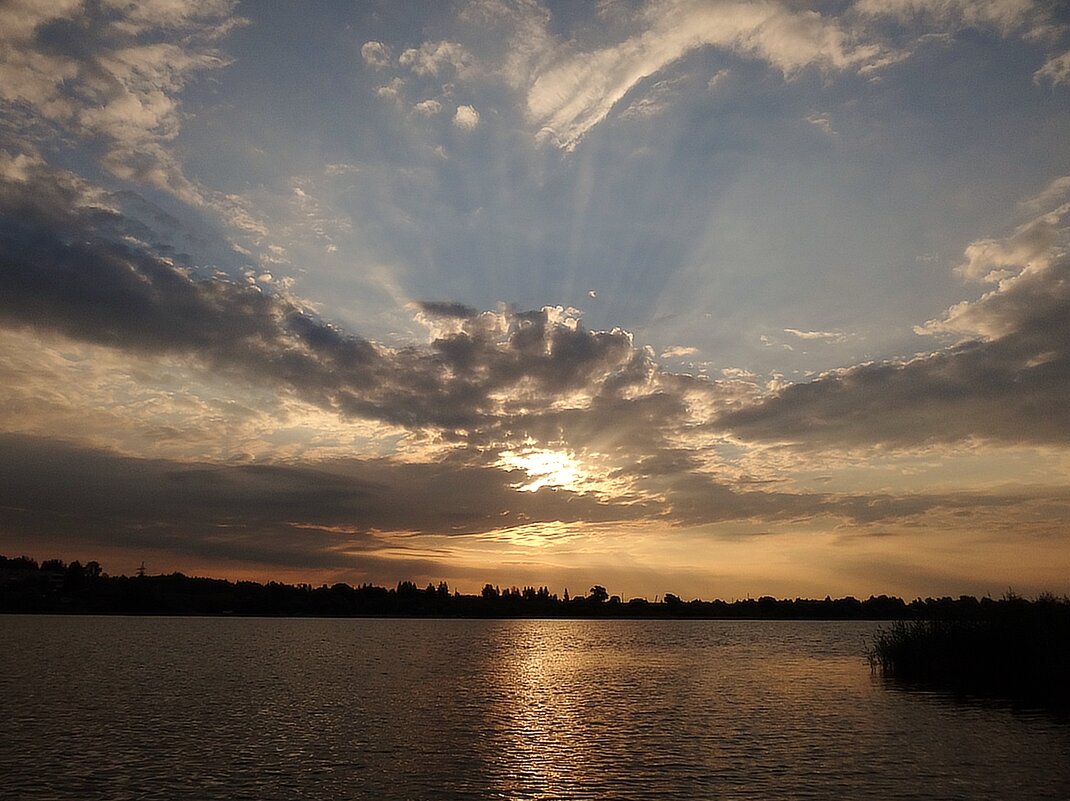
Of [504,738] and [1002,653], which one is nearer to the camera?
[504,738]

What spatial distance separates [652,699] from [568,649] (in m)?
68.8

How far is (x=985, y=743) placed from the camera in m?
36.8

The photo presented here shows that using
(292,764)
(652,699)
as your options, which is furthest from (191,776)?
(652,699)

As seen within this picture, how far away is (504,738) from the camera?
4009 cm

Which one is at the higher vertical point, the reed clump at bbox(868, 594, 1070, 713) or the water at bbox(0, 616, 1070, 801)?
the reed clump at bbox(868, 594, 1070, 713)

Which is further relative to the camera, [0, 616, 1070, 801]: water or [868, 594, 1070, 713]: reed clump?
[868, 594, 1070, 713]: reed clump

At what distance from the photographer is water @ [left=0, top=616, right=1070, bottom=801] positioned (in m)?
28.8

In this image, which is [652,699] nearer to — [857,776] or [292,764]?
[857,776]

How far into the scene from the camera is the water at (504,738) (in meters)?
28.8

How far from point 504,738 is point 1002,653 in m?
38.5

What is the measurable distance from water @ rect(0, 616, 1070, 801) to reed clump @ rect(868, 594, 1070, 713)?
17.4ft

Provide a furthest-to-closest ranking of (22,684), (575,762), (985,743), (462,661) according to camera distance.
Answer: (462,661), (22,684), (985,743), (575,762)

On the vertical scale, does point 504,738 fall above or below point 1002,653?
below

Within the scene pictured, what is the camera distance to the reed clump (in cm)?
5119
